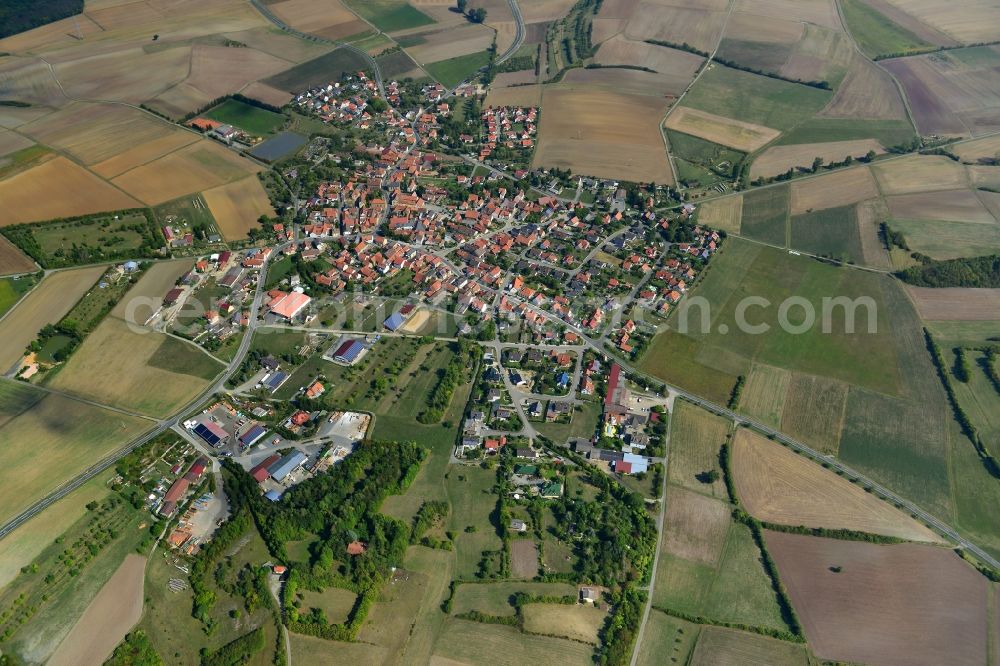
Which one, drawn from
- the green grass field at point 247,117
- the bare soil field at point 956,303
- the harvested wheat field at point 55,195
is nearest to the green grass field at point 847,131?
the bare soil field at point 956,303

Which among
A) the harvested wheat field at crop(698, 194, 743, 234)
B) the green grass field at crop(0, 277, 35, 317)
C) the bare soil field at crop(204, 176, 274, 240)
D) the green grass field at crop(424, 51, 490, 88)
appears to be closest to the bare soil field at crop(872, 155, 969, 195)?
the harvested wheat field at crop(698, 194, 743, 234)

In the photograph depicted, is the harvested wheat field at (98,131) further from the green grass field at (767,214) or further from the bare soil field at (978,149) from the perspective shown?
the bare soil field at (978,149)

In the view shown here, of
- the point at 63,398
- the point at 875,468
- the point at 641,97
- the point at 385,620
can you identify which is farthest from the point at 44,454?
A: the point at 641,97

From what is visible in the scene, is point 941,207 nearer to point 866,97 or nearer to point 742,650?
point 866,97

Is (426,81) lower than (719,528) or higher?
higher

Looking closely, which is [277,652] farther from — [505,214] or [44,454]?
[505,214]

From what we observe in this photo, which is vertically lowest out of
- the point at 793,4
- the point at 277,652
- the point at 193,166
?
the point at 277,652

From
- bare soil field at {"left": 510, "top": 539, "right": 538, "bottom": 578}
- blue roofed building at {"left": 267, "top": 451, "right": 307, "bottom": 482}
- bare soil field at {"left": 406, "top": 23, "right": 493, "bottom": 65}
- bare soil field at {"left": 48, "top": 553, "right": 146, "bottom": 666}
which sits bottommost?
bare soil field at {"left": 48, "top": 553, "right": 146, "bottom": 666}

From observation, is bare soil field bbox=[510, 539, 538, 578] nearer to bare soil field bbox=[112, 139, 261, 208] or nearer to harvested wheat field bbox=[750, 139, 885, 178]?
bare soil field bbox=[112, 139, 261, 208]
